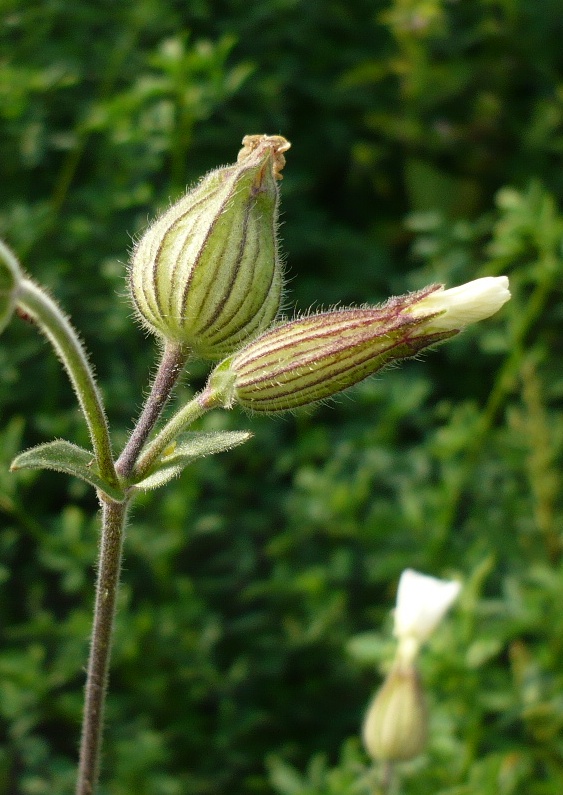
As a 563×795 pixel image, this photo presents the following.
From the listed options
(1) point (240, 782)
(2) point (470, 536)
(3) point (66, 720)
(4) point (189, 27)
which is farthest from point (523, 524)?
(4) point (189, 27)

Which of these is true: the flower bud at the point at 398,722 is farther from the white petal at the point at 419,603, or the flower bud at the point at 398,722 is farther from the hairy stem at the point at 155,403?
the hairy stem at the point at 155,403

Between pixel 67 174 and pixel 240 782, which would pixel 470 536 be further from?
pixel 67 174

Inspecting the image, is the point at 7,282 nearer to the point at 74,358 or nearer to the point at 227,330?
the point at 74,358

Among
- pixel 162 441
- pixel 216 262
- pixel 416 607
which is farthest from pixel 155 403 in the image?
pixel 416 607

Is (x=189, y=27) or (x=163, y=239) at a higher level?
(x=189, y=27)

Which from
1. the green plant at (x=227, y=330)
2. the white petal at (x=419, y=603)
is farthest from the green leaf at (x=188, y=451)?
the white petal at (x=419, y=603)

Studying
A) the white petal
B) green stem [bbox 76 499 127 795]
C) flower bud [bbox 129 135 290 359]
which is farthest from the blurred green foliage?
green stem [bbox 76 499 127 795]
